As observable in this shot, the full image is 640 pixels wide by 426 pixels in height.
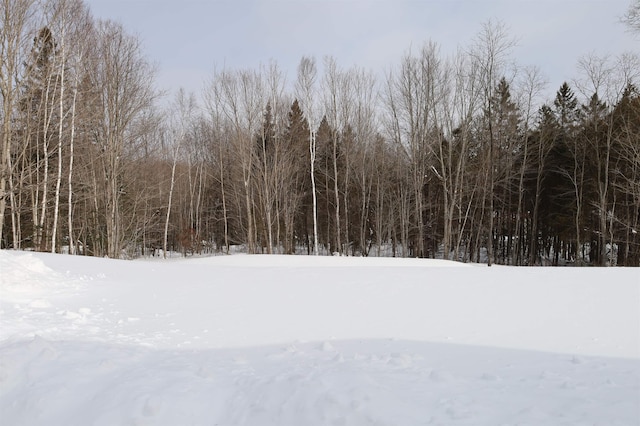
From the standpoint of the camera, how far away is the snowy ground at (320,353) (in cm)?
279

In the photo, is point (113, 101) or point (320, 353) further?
point (113, 101)

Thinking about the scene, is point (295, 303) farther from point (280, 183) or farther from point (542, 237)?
point (542, 237)

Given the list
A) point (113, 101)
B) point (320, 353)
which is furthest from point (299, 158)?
point (320, 353)

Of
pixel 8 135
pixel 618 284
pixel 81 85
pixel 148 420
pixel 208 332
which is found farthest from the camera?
pixel 81 85

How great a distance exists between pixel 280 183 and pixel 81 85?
12056mm

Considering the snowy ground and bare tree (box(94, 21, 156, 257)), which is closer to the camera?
the snowy ground

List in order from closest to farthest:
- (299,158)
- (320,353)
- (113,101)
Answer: (320,353)
(113,101)
(299,158)

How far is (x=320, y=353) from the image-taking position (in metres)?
4.06

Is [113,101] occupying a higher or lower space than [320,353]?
Result: higher

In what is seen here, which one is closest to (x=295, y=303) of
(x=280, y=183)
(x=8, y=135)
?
(x=8, y=135)

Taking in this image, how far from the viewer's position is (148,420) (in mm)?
2758

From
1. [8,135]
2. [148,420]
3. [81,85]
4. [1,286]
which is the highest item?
[81,85]

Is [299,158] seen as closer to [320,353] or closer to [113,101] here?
[113,101]

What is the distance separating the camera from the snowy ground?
9.14ft
